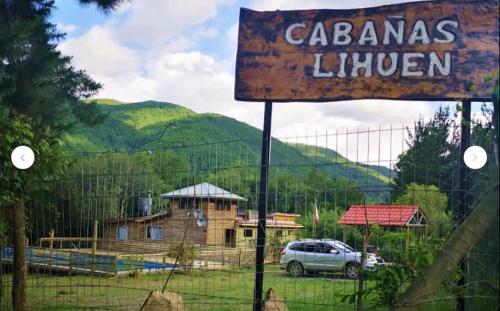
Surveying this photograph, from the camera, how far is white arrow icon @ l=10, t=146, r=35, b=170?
22.5 feet

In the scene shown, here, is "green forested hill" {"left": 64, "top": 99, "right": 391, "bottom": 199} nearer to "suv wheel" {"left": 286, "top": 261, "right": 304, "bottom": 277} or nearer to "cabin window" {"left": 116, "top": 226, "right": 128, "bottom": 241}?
"cabin window" {"left": 116, "top": 226, "right": 128, "bottom": 241}

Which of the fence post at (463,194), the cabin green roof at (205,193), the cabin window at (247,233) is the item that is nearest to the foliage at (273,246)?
the cabin window at (247,233)

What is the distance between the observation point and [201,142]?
Result: 1013 cm

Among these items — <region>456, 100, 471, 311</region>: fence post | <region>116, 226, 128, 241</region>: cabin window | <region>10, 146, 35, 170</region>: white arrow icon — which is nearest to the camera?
<region>456, 100, 471, 311</region>: fence post

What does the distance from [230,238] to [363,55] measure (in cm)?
258

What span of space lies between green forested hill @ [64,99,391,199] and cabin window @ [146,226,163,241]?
90cm

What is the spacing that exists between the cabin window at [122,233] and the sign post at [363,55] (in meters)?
1.77

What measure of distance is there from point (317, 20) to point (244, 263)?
14.6 feet

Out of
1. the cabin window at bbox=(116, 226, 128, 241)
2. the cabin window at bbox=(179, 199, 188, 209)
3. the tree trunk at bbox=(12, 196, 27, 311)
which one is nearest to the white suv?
the cabin window at bbox=(179, 199, 188, 209)

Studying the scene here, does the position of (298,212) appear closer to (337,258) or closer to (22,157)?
(337,258)

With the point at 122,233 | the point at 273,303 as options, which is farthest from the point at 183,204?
the point at 273,303

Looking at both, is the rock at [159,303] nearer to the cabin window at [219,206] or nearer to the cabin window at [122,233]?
the cabin window at [122,233]

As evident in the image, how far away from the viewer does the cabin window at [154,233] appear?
7.41 metres

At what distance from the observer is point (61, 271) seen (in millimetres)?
9539
